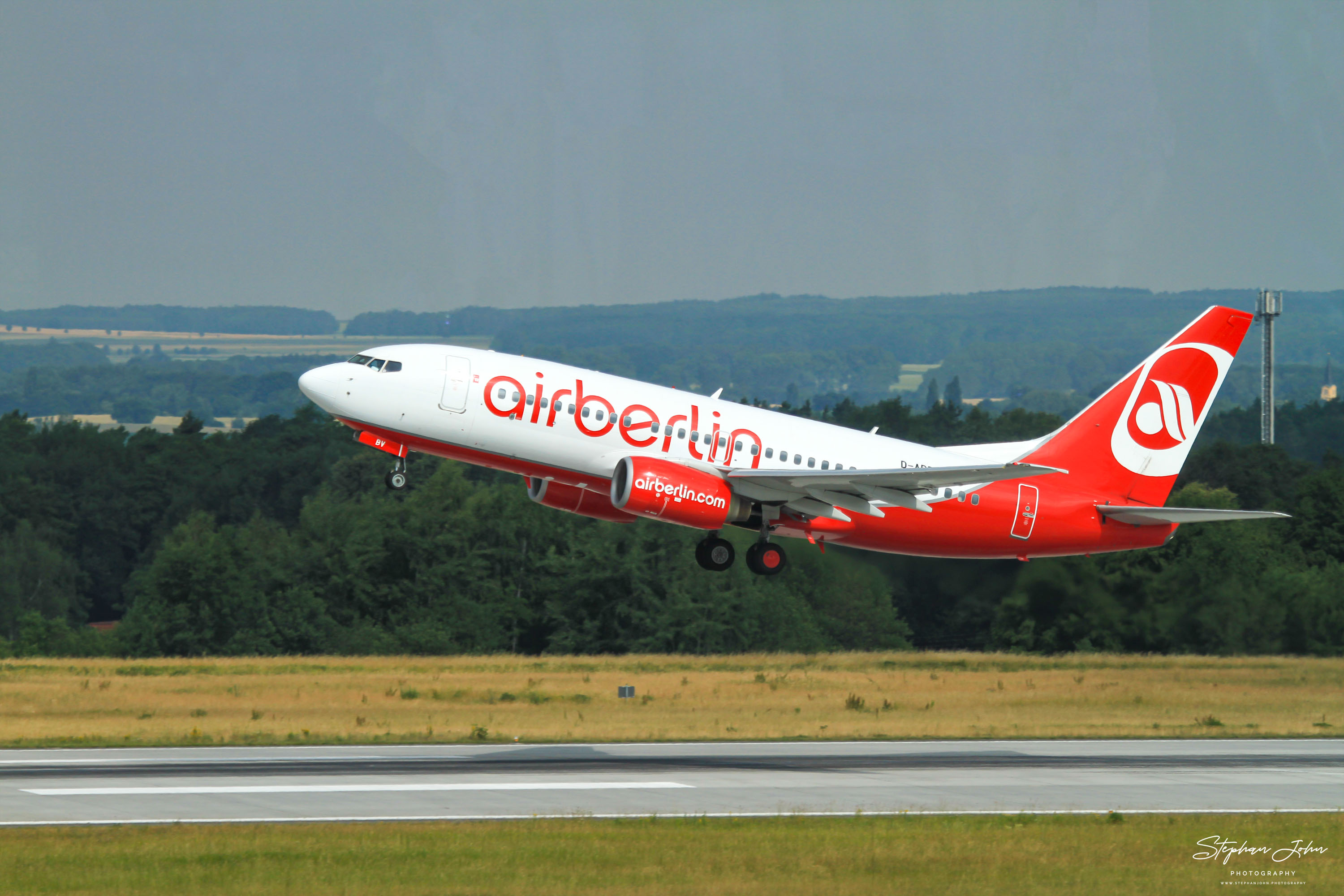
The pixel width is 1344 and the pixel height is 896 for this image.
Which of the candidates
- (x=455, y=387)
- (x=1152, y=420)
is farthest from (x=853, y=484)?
(x=1152, y=420)

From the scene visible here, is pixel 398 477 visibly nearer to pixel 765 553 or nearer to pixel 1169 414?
pixel 765 553

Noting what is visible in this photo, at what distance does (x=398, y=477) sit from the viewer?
4178cm

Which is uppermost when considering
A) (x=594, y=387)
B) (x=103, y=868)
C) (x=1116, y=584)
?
(x=594, y=387)

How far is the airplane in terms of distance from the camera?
41.0m

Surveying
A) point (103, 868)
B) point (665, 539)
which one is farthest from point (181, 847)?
point (665, 539)

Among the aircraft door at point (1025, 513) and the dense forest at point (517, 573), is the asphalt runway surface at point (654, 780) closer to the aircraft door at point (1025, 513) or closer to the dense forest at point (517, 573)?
the aircraft door at point (1025, 513)

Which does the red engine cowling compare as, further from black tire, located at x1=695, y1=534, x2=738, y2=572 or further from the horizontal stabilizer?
the horizontal stabilizer

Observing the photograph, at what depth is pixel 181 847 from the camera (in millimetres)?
25797

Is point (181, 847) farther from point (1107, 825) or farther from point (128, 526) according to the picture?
point (128, 526)

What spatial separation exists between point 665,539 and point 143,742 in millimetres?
67259

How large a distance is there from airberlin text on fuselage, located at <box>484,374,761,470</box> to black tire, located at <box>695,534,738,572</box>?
8.31 feet

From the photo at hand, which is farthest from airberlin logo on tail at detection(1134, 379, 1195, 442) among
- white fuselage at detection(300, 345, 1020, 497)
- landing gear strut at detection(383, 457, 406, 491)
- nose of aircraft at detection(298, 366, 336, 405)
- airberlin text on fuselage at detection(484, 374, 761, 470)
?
nose of aircraft at detection(298, 366, 336, 405)

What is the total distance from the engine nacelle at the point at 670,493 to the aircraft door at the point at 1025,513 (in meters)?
10.5

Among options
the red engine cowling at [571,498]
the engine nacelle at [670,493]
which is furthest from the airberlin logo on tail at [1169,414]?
the red engine cowling at [571,498]
